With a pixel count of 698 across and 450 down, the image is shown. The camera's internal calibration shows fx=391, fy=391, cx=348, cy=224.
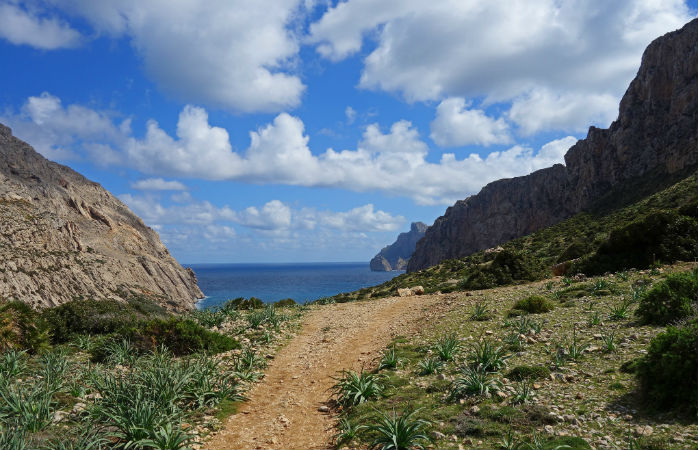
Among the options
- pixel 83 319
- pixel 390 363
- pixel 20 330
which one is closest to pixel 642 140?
pixel 390 363

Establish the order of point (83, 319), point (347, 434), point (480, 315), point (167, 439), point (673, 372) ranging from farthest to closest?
point (83, 319), point (480, 315), point (347, 434), point (167, 439), point (673, 372)

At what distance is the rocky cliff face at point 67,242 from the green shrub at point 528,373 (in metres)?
51.6

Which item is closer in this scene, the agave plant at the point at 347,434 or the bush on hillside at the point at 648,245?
the agave plant at the point at 347,434

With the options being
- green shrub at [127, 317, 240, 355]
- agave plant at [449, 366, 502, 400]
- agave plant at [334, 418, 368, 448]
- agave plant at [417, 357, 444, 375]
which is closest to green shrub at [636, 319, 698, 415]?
agave plant at [449, 366, 502, 400]

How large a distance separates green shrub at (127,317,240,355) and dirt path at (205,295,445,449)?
229 cm

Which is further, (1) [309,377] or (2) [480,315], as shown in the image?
(2) [480,315]

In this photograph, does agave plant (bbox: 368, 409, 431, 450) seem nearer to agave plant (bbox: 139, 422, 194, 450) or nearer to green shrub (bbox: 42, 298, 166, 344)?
agave plant (bbox: 139, 422, 194, 450)

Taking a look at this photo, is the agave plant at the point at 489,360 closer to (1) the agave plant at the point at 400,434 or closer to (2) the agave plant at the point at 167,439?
(1) the agave plant at the point at 400,434

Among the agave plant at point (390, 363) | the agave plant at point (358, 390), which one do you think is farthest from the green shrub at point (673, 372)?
the agave plant at point (390, 363)

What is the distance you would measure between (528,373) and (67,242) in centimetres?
9720

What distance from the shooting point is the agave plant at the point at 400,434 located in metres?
6.32

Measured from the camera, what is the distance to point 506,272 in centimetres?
2639

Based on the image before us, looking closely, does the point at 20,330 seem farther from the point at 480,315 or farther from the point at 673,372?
the point at 673,372

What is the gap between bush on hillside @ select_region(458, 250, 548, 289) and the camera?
2577 cm
